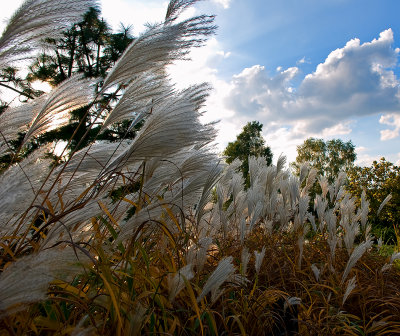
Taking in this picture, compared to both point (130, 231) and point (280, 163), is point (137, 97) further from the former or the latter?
point (280, 163)

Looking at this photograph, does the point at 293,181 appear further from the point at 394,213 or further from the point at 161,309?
the point at 394,213

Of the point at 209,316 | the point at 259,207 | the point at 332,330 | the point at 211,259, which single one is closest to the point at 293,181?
the point at 259,207

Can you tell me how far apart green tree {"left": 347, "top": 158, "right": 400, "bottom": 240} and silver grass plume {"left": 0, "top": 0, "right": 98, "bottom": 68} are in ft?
31.7

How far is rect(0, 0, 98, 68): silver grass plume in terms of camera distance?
1.27 m

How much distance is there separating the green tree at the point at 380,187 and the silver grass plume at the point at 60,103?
951 cm

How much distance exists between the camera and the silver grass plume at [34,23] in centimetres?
127

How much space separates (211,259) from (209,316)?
978mm

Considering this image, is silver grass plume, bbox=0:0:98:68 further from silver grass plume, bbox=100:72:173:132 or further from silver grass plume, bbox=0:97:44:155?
silver grass plume, bbox=100:72:173:132

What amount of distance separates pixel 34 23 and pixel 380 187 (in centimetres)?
1125

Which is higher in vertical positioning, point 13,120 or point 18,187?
point 13,120

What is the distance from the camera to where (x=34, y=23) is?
4.32 ft

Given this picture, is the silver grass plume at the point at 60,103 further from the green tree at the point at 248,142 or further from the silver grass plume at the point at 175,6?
the green tree at the point at 248,142

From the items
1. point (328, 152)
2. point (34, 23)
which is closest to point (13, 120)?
point (34, 23)

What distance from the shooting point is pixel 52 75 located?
1364cm
